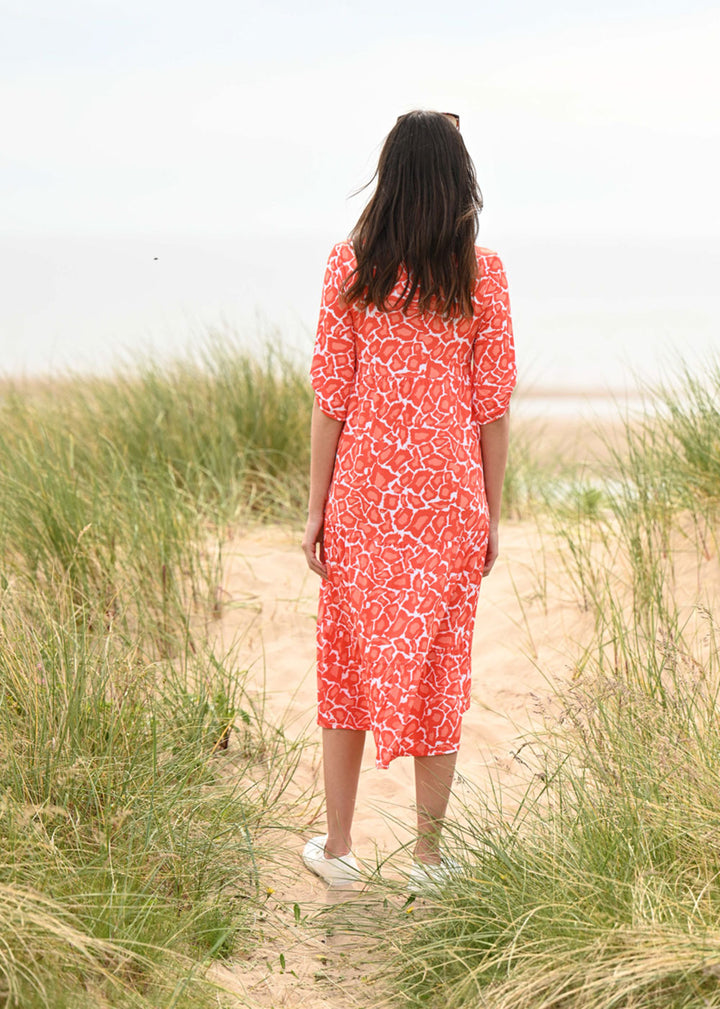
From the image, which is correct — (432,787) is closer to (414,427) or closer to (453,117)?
(414,427)

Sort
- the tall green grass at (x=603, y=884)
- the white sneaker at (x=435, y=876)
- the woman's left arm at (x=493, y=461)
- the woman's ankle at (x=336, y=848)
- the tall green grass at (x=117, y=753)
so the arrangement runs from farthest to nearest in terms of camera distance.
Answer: the woman's ankle at (x=336, y=848)
the woman's left arm at (x=493, y=461)
the white sneaker at (x=435, y=876)
the tall green grass at (x=117, y=753)
the tall green grass at (x=603, y=884)

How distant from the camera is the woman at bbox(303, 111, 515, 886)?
8.09 feet

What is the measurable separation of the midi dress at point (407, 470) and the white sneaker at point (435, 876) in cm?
26

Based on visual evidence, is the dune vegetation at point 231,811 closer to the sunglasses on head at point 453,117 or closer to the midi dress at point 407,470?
the midi dress at point 407,470

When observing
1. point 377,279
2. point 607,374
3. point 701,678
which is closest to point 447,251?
point 377,279

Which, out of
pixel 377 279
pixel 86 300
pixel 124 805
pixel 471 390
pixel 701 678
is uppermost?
pixel 86 300

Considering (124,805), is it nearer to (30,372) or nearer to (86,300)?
(30,372)

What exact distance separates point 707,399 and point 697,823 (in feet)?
8.15

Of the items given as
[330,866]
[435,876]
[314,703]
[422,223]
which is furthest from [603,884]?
[314,703]

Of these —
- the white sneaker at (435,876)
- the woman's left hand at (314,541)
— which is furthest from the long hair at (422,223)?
the white sneaker at (435,876)

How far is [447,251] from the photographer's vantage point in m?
2.47

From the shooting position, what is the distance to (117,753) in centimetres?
257

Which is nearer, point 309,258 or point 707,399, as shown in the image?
point 707,399

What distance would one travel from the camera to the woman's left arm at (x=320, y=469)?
264 cm
